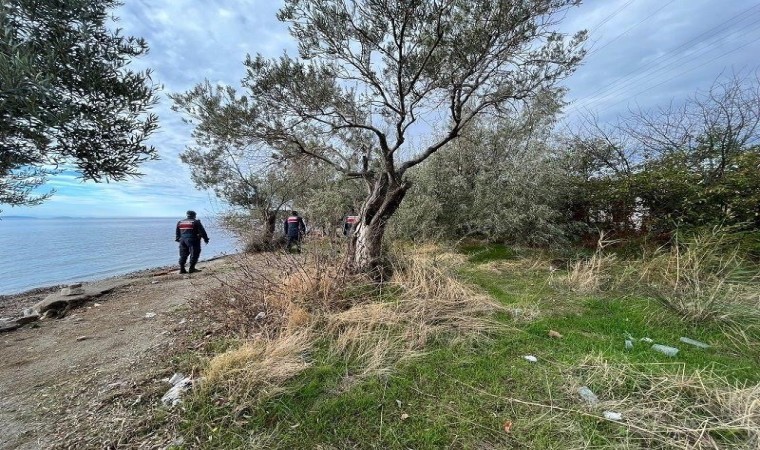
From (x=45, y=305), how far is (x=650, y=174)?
11.3 metres

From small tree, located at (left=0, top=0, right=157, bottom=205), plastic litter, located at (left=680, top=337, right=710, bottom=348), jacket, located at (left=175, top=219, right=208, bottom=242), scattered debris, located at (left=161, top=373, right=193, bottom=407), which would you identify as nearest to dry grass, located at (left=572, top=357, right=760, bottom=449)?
plastic litter, located at (left=680, top=337, right=710, bottom=348)

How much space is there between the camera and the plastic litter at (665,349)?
9.10 ft

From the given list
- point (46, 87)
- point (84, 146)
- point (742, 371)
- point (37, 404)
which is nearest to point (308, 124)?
point (84, 146)

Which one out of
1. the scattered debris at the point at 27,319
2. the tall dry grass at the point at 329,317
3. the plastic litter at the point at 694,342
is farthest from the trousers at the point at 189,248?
the plastic litter at the point at 694,342

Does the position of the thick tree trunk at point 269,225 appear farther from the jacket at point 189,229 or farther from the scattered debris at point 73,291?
the scattered debris at point 73,291

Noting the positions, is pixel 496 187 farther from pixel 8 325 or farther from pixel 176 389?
pixel 8 325

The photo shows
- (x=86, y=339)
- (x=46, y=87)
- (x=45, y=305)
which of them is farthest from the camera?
(x=45, y=305)

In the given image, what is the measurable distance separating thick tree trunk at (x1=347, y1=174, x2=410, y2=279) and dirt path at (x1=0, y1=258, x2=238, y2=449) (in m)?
2.54

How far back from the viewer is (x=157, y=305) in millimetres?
5234

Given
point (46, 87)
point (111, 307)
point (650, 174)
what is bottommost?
point (111, 307)

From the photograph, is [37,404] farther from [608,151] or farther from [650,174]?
[608,151]

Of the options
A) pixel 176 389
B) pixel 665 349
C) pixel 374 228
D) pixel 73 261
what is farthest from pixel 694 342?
pixel 73 261

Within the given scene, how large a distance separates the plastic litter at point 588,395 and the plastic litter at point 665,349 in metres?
1.14

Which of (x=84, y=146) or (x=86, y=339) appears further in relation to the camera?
(x=86, y=339)
